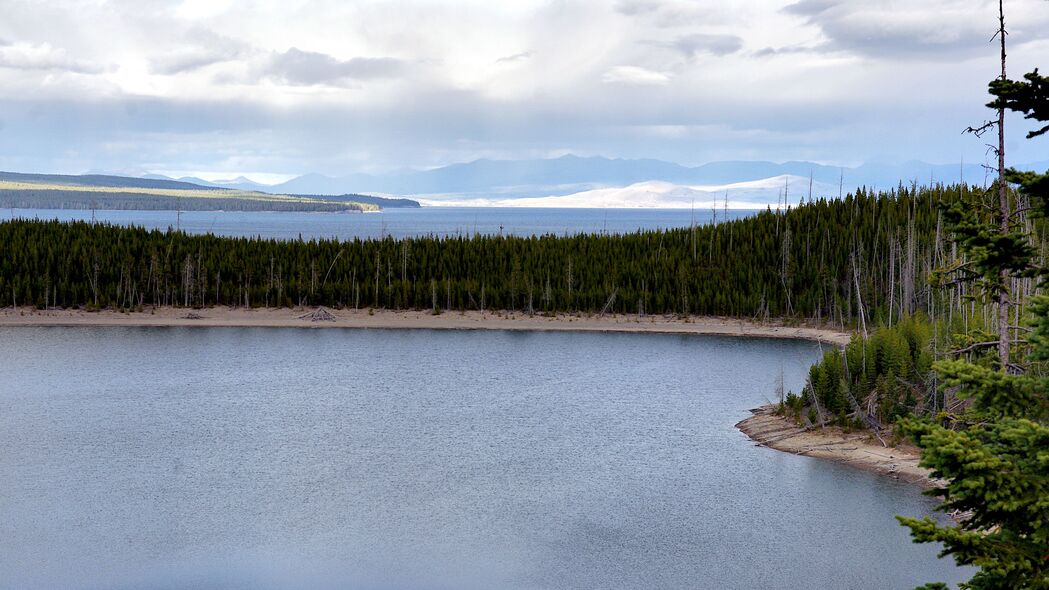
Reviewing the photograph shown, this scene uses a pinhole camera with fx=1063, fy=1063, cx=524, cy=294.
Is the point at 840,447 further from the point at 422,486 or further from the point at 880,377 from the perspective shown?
the point at 422,486

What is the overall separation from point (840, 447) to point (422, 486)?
18.7m

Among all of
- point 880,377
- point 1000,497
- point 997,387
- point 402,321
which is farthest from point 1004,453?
point 402,321

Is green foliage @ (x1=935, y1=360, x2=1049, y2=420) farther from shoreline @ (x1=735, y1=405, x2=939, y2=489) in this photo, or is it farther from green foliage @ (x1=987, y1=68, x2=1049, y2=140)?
shoreline @ (x1=735, y1=405, x2=939, y2=489)

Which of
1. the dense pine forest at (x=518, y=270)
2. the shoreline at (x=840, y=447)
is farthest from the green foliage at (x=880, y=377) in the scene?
the dense pine forest at (x=518, y=270)

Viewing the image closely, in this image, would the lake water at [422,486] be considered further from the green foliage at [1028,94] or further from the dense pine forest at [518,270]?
the dense pine forest at [518,270]

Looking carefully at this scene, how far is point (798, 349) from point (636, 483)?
48384 mm

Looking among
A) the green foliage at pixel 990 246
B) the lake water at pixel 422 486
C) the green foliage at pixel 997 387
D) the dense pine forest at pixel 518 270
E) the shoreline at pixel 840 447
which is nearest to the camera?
the green foliage at pixel 997 387

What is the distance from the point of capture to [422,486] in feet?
135

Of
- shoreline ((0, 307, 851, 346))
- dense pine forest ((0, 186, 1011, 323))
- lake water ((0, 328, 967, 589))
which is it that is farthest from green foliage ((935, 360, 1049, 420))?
dense pine forest ((0, 186, 1011, 323))

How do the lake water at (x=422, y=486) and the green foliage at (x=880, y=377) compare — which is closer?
the lake water at (x=422, y=486)

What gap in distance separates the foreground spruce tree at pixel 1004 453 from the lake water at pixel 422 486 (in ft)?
55.1

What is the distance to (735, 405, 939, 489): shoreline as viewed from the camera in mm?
42688

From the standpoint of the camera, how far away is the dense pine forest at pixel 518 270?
103312 millimetres

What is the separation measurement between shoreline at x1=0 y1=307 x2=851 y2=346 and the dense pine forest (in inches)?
67.7
